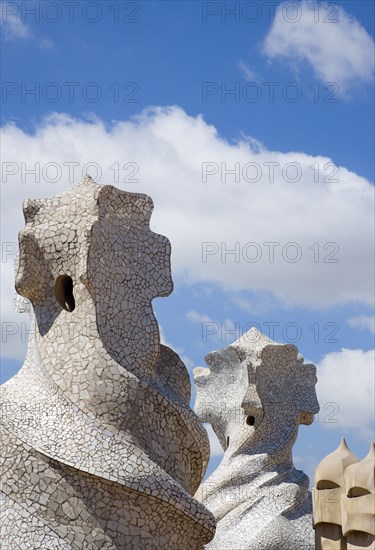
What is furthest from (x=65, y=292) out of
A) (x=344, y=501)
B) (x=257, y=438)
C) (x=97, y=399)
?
(x=257, y=438)

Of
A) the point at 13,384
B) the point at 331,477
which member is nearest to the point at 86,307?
the point at 13,384

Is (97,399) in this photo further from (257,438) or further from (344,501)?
(257,438)

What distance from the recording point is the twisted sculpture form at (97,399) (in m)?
7.54

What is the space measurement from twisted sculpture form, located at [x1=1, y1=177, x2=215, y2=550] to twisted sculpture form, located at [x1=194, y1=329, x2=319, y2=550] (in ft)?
15.9

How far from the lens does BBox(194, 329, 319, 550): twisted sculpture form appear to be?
13133 millimetres

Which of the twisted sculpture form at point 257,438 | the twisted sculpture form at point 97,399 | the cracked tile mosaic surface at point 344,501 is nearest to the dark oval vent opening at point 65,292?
the twisted sculpture form at point 97,399

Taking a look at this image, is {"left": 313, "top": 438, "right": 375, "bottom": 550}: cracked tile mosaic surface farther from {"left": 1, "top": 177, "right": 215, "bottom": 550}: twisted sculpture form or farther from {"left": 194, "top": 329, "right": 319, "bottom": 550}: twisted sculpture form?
{"left": 194, "top": 329, "right": 319, "bottom": 550}: twisted sculpture form

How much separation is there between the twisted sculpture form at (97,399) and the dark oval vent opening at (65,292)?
0.03ft

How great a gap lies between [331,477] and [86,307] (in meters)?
3.33

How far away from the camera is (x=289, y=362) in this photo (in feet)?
49.3

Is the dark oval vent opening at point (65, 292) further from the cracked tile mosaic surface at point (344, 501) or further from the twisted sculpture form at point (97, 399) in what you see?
the cracked tile mosaic surface at point (344, 501)

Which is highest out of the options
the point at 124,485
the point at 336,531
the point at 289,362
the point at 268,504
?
the point at 289,362

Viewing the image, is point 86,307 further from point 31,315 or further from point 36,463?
point 36,463

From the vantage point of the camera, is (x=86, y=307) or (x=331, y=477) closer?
(x=86, y=307)
